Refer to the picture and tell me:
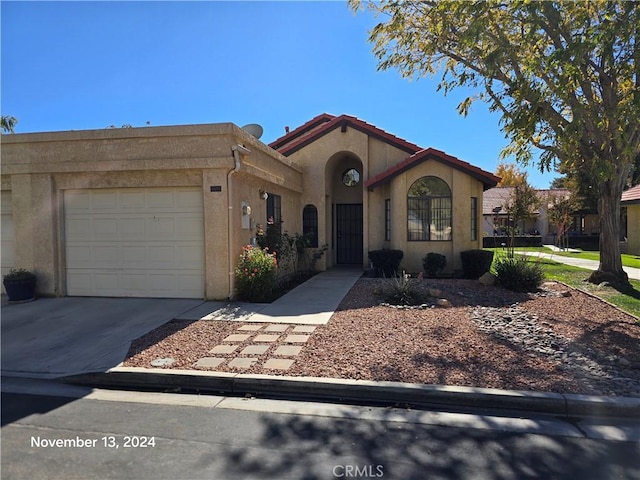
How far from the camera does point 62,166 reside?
887 centimetres

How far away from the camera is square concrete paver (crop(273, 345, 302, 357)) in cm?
536

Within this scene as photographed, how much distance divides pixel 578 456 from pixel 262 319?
16.9 feet

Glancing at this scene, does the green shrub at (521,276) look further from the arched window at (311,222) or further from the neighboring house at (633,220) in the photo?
the neighboring house at (633,220)

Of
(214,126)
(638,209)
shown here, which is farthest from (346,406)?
(638,209)

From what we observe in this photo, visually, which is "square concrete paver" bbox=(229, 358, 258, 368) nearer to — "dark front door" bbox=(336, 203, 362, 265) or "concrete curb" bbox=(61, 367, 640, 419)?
"concrete curb" bbox=(61, 367, 640, 419)

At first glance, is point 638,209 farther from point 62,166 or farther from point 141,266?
point 62,166

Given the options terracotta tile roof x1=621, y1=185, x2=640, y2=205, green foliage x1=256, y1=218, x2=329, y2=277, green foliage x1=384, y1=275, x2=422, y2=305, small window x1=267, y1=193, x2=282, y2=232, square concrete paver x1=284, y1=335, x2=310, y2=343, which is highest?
terracotta tile roof x1=621, y1=185, x2=640, y2=205

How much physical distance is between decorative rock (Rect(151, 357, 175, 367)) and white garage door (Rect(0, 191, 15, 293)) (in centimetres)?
673

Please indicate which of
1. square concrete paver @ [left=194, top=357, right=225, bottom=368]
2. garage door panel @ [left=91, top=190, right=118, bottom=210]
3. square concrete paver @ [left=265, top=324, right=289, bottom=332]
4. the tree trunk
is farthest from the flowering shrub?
the tree trunk

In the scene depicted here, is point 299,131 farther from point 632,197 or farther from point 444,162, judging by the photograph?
point 632,197

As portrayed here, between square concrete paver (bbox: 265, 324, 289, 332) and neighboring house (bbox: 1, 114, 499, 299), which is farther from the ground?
neighboring house (bbox: 1, 114, 499, 299)

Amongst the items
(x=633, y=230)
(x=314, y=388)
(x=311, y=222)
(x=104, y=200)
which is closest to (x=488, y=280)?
(x=311, y=222)

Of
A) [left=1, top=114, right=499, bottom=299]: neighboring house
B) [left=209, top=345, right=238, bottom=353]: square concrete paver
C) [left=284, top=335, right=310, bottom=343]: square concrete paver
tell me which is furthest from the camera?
[left=1, top=114, right=499, bottom=299]: neighboring house

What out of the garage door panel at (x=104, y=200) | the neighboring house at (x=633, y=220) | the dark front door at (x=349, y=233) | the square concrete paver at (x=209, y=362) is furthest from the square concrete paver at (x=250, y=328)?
the neighboring house at (x=633, y=220)
